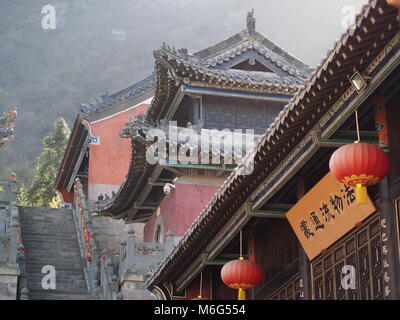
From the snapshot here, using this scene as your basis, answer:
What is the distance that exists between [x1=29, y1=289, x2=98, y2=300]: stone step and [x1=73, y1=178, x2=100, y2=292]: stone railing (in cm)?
25

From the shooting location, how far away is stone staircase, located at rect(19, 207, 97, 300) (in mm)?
→ 19406

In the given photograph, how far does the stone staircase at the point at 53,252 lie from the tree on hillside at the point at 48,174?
9536 mm

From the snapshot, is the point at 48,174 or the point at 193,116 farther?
the point at 48,174

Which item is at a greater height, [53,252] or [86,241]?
[86,241]

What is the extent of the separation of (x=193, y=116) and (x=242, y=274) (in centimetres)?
875

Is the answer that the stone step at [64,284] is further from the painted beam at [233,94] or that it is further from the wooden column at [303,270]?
the wooden column at [303,270]

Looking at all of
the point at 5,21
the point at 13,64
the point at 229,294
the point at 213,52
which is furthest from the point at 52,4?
the point at 229,294

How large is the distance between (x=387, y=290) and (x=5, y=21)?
68.7 metres

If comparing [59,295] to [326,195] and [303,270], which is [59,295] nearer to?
[303,270]

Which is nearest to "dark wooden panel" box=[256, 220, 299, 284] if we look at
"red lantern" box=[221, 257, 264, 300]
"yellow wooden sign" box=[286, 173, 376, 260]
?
"red lantern" box=[221, 257, 264, 300]

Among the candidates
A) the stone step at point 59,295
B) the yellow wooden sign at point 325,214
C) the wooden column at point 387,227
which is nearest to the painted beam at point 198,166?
the stone step at point 59,295

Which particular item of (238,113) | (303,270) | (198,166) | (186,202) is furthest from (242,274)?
(238,113)

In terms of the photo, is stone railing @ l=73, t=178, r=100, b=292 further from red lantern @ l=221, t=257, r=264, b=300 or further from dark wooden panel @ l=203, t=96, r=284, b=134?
red lantern @ l=221, t=257, r=264, b=300

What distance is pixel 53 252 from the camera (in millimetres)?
22344
